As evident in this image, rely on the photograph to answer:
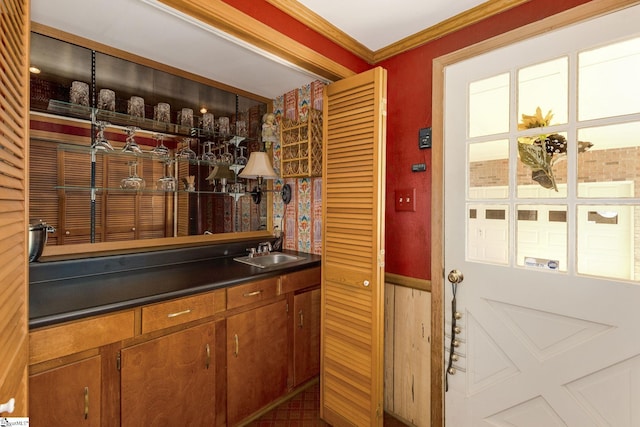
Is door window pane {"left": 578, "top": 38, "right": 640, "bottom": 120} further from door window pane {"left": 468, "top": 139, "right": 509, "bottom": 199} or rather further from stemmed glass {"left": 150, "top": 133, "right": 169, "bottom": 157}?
stemmed glass {"left": 150, "top": 133, "right": 169, "bottom": 157}

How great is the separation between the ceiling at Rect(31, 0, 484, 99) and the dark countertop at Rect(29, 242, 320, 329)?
122cm

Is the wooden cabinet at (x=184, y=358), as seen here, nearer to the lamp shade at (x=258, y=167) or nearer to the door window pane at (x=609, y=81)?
the lamp shade at (x=258, y=167)

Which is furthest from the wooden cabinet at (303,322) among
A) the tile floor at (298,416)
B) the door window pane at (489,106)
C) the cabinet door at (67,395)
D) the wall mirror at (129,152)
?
the door window pane at (489,106)

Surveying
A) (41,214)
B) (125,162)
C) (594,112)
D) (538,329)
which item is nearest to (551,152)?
(594,112)

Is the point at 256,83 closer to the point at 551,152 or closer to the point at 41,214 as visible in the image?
the point at 41,214

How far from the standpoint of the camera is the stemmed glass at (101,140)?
179cm

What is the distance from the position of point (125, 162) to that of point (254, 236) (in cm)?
110

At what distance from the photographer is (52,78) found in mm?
1673

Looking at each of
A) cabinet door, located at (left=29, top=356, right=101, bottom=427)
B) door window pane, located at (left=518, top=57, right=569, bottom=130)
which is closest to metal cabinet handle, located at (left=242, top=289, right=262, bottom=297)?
cabinet door, located at (left=29, top=356, right=101, bottom=427)

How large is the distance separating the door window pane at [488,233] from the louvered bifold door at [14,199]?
1.75 m

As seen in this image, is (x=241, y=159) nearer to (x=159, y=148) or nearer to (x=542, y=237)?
(x=159, y=148)

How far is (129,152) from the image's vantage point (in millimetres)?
1912

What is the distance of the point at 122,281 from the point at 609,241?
7.43ft

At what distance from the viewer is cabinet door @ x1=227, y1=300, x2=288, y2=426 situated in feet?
5.58
